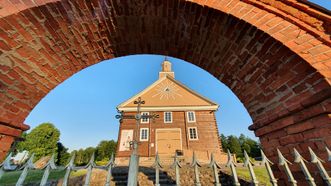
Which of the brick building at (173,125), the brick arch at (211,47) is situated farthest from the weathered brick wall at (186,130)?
the brick arch at (211,47)

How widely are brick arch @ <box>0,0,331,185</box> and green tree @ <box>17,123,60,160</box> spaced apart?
40896 millimetres

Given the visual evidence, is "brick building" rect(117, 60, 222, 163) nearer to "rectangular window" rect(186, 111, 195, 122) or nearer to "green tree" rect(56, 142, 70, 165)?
"rectangular window" rect(186, 111, 195, 122)

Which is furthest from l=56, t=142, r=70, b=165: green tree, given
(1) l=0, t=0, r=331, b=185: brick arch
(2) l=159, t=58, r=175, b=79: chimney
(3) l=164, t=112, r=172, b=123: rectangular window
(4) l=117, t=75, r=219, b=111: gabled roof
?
(1) l=0, t=0, r=331, b=185: brick arch

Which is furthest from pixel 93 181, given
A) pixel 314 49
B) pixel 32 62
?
pixel 314 49

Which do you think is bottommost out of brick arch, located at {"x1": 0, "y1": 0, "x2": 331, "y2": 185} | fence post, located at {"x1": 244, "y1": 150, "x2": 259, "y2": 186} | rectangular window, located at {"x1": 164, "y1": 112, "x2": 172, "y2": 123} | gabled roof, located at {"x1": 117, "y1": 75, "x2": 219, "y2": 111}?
fence post, located at {"x1": 244, "y1": 150, "x2": 259, "y2": 186}

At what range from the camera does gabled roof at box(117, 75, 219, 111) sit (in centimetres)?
1978

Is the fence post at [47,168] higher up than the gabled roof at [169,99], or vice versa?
the gabled roof at [169,99]

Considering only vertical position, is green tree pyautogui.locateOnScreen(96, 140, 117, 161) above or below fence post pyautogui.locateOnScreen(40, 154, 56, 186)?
above

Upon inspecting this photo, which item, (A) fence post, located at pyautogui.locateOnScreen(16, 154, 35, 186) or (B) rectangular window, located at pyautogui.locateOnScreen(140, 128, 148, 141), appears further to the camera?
(B) rectangular window, located at pyautogui.locateOnScreen(140, 128, 148, 141)

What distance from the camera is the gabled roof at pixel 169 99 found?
19781mm

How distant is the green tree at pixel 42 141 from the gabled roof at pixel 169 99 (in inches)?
1110

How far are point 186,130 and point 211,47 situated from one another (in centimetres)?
1677

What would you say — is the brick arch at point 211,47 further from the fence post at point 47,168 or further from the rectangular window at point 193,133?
the rectangular window at point 193,133

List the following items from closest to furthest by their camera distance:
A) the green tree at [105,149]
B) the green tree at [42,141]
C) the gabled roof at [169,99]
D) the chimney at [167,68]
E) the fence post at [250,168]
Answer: the fence post at [250,168] → the gabled roof at [169,99] → the chimney at [167,68] → the green tree at [42,141] → the green tree at [105,149]
